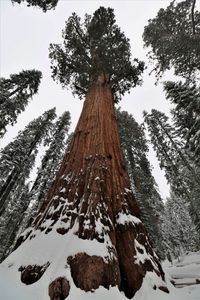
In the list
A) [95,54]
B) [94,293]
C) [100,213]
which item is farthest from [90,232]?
[95,54]

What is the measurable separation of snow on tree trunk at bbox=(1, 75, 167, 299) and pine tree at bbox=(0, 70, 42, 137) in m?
13.0

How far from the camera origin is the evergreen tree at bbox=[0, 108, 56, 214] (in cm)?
2059

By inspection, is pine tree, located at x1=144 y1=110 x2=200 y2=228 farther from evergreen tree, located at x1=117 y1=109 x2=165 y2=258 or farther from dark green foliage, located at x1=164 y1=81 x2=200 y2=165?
dark green foliage, located at x1=164 y1=81 x2=200 y2=165

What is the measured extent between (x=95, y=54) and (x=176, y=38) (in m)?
4.06

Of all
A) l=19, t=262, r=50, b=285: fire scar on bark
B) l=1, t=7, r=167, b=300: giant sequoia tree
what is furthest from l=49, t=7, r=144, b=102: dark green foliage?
l=19, t=262, r=50, b=285: fire scar on bark

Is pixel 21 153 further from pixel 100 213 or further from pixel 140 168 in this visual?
pixel 100 213

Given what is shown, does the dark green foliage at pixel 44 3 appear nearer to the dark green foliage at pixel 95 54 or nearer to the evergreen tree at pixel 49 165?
the dark green foliage at pixel 95 54

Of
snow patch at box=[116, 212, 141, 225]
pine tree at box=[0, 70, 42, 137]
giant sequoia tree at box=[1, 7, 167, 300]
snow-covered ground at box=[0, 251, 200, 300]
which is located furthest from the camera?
pine tree at box=[0, 70, 42, 137]

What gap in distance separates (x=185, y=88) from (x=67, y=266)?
1199 cm

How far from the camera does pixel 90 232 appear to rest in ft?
12.4

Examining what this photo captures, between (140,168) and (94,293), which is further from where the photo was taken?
(140,168)

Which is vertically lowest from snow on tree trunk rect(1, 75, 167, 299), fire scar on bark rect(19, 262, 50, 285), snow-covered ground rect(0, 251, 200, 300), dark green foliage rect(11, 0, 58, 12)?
snow-covered ground rect(0, 251, 200, 300)

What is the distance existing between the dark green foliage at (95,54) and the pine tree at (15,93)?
606cm

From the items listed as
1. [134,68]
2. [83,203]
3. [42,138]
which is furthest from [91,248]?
[42,138]
